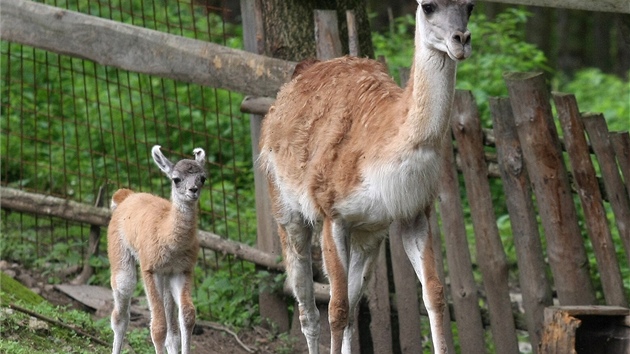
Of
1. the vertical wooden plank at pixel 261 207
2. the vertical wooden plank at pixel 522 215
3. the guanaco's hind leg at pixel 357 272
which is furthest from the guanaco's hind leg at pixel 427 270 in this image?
the vertical wooden plank at pixel 261 207

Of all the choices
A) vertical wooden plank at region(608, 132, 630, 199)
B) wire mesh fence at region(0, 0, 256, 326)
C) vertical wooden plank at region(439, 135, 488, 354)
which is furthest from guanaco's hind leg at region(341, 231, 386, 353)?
wire mesh fence at region(0, 0, 256, 326)

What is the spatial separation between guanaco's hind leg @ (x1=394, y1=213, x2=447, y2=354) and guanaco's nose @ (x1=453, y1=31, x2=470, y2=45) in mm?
1201

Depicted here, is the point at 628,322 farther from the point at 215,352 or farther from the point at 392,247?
the point at 215,352

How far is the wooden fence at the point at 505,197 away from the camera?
6.97 m

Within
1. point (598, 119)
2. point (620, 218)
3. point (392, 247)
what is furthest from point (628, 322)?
point (392, 247)

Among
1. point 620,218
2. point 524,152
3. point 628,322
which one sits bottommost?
point 628,322

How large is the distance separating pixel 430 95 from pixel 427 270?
100 centimetres

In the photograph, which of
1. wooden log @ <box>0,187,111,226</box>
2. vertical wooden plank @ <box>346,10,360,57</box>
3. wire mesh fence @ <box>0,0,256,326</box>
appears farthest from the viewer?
wire mesh fence @ <box>0,0,256,326</box>

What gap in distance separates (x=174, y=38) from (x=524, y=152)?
2.63 meters

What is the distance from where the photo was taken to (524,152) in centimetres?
714

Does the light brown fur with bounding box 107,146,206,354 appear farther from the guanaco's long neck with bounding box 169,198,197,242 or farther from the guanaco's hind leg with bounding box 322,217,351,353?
the guanaco's hind leg with bounding box 322,217,351,353

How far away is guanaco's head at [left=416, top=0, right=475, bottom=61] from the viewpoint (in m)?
5.44

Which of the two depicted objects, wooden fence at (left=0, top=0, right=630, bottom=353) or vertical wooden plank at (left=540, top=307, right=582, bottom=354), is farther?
wooden fence at (left=0, top=0, right=630, bottom=353)

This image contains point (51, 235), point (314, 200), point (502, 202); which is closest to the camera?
point (314, 200)
